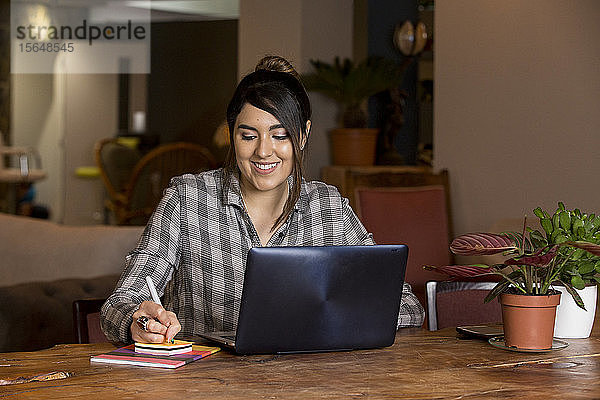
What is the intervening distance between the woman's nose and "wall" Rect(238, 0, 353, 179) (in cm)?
376

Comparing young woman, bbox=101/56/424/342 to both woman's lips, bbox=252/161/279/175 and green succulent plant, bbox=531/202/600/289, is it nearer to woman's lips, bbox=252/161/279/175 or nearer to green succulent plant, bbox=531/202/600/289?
woman's lips, bbox=252/161/279/175

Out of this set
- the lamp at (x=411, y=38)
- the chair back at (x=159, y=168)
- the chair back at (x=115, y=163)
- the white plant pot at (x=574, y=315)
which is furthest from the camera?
the chair back at (x=115, y=163)

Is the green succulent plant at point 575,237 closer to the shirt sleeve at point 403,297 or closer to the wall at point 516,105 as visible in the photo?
the shirt sleeve at point 403,297

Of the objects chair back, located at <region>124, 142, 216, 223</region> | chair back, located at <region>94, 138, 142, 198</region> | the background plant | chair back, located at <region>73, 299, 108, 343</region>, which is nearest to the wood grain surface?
chair back, located at <region>73, 299, 108, 343</region>

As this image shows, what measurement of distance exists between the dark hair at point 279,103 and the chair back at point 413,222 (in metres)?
1.83

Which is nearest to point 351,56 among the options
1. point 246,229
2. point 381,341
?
point 246,229

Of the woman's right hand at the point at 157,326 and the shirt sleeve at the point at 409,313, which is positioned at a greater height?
the woman's right hand at the point at 157,326

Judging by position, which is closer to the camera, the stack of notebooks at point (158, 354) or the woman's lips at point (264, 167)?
the stack of notebooks at point (158, 354)

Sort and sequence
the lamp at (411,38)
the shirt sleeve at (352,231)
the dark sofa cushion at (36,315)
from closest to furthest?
the shirt sleeve at (352,231) → the dark sofa cushion at (36,315) → the lamp at (411,38)

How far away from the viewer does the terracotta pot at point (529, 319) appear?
1747 millimetres

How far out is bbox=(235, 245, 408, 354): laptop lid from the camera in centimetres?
163

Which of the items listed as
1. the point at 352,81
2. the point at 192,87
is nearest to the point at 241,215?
the point at 352,81

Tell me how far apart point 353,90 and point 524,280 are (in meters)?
4.09

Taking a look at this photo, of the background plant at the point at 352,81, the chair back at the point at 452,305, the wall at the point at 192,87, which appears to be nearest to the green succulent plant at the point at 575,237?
the chair back at the point at 452,305
